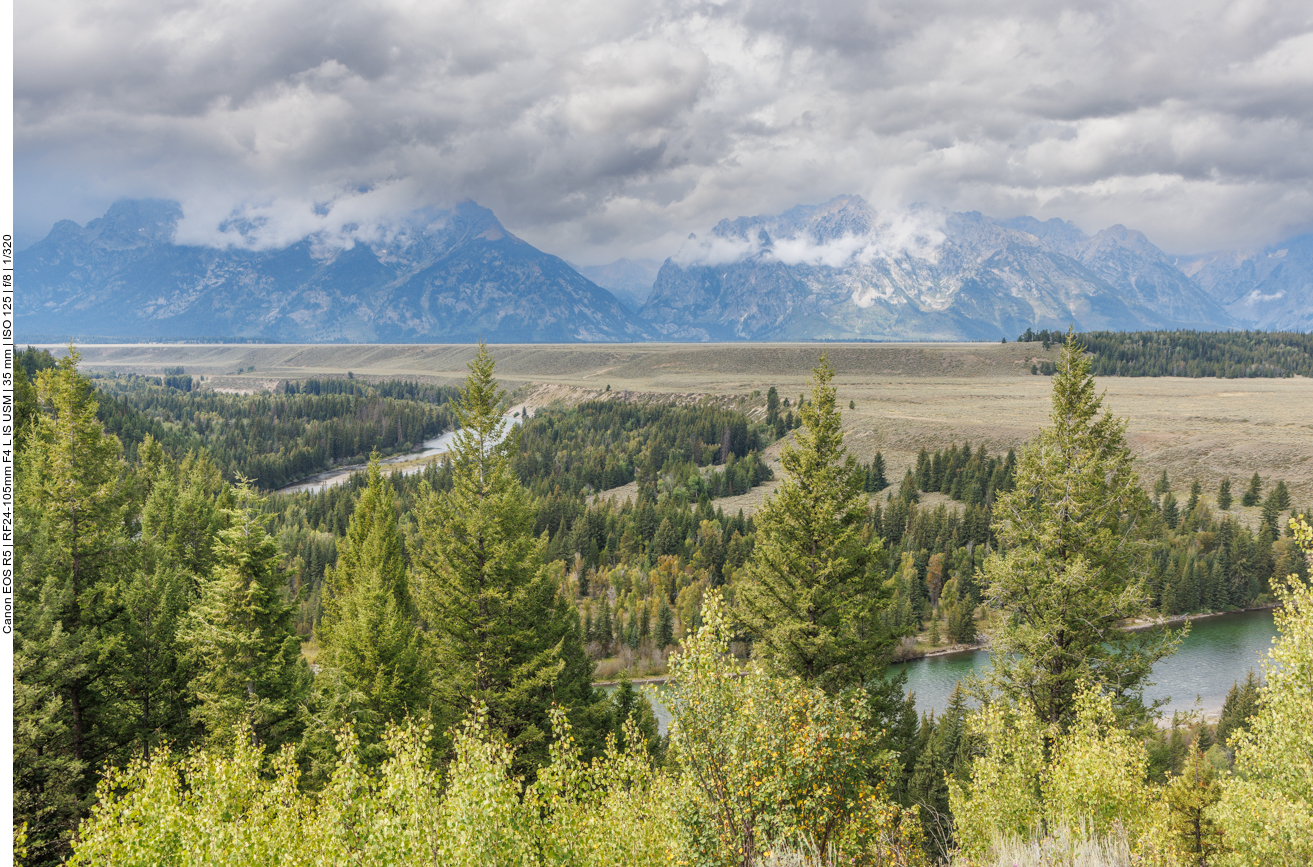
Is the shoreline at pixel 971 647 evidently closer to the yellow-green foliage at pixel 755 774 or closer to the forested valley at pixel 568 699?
the forested valley at pixel 568 699

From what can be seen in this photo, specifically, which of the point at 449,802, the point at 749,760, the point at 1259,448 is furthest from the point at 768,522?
the point at 1259,448

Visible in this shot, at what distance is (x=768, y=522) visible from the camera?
2822 cm

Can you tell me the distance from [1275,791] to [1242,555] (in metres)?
106

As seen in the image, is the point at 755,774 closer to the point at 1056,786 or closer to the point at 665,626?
the point at 1056,786

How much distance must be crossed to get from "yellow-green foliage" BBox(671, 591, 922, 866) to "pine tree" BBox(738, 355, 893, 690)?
767 centimetres

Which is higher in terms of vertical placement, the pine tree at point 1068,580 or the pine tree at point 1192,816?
the pine tree at point 1068,580

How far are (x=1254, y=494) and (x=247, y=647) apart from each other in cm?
14508

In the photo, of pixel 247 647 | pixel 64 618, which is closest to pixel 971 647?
pixel 247 647

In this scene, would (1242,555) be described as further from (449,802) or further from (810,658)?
(449,802)

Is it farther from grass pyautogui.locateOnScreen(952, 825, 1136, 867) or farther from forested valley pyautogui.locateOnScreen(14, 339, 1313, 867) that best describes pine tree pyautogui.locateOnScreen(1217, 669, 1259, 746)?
grass pyautogui.locateOnScreen(952, 825, 1136, 867)

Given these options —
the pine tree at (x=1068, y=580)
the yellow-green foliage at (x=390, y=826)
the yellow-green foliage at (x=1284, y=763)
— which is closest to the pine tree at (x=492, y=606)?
the yellow-green foliage at (x=390, y=826)

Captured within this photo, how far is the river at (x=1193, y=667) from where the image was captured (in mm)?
72625

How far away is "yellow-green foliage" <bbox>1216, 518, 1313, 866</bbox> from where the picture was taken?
653 inches

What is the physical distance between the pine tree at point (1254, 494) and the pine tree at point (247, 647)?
142 m
